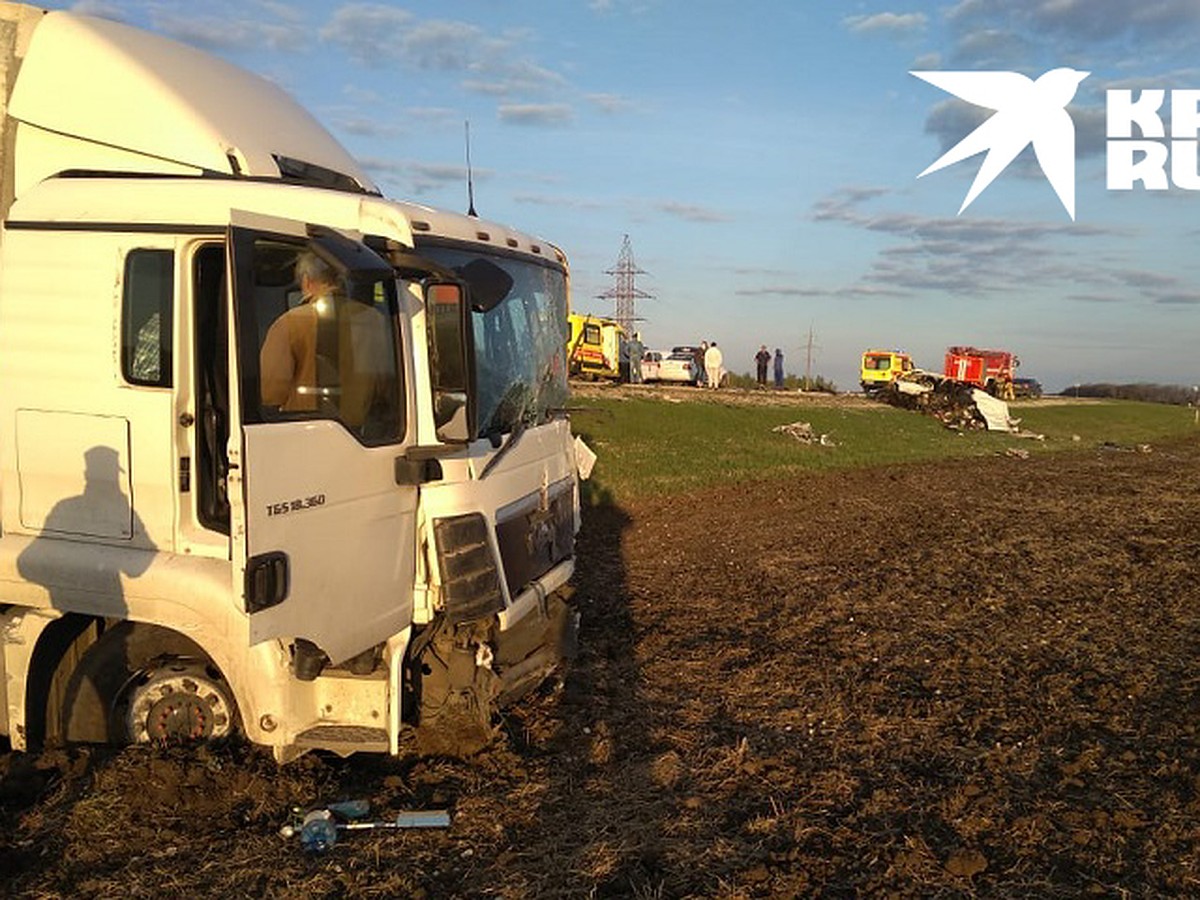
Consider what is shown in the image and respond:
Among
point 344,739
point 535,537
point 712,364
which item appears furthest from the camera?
point 712,364

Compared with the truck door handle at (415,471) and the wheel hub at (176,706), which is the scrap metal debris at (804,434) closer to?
the truck door handle at (415,471)

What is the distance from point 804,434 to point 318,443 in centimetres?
2111

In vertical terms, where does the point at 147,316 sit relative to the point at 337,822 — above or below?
above

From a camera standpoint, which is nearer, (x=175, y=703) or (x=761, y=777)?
(x=175, y=703)

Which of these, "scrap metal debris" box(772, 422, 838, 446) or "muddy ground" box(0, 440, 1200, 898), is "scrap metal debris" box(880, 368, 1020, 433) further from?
"muddy ground" box(0, 440, 1200, 898)

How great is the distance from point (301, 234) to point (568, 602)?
9.62 feet

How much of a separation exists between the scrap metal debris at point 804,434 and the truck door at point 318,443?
19.8 m

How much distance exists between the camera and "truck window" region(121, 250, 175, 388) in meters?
4.12

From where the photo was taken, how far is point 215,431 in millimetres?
4203

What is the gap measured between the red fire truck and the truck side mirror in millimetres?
44838

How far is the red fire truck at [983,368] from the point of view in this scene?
4688 centimetres

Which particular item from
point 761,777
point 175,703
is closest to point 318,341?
point 175,703

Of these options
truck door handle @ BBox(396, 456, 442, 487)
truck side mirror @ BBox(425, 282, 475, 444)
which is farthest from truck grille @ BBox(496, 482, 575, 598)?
truck side mirror @ BBox(425, 282, 475, 444)

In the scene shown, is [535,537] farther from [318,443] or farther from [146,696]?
[146,696]
